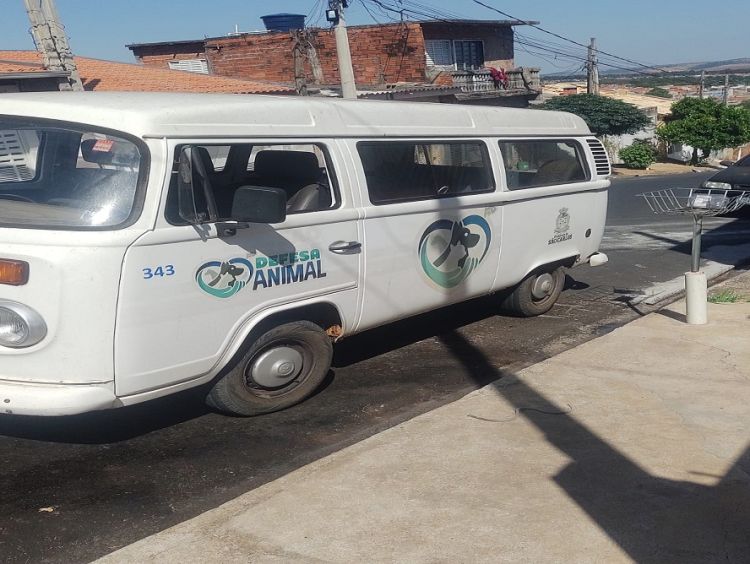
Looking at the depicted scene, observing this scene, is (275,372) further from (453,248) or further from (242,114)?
(453,248)

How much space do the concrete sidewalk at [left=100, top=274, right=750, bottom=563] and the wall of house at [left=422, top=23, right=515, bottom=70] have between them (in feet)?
95.4

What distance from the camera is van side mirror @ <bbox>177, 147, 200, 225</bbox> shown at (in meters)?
4.73

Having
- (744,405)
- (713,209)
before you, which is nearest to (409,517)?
(744,405)

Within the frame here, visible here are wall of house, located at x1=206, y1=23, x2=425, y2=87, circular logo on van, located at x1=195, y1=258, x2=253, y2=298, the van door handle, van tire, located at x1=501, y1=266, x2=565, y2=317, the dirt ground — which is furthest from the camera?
wall of house, located at x1=206, y1=23, x2=425, y2=87

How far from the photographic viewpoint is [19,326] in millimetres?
4383

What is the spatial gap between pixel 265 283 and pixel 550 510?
2.16 m

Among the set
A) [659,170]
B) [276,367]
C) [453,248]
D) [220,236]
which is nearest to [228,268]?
[220,236]

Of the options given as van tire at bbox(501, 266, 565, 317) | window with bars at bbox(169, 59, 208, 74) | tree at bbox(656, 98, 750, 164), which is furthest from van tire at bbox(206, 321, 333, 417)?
window with bars at bbox(169, 59, 208, 74)

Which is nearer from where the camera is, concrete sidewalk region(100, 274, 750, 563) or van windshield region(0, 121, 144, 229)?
concrete sidewalk region(100, 274, 750, 563)

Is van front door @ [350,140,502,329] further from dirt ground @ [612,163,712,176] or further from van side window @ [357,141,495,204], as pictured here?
dirt ground @ [612,163,712,176]

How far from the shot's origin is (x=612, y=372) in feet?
20.9

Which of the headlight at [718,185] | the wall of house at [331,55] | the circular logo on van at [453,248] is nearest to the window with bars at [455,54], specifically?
the wall of house at [331,55]

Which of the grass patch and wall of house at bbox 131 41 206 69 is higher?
wall of house at bbox 131 41 206 69

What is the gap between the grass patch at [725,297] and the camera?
27.8ft
